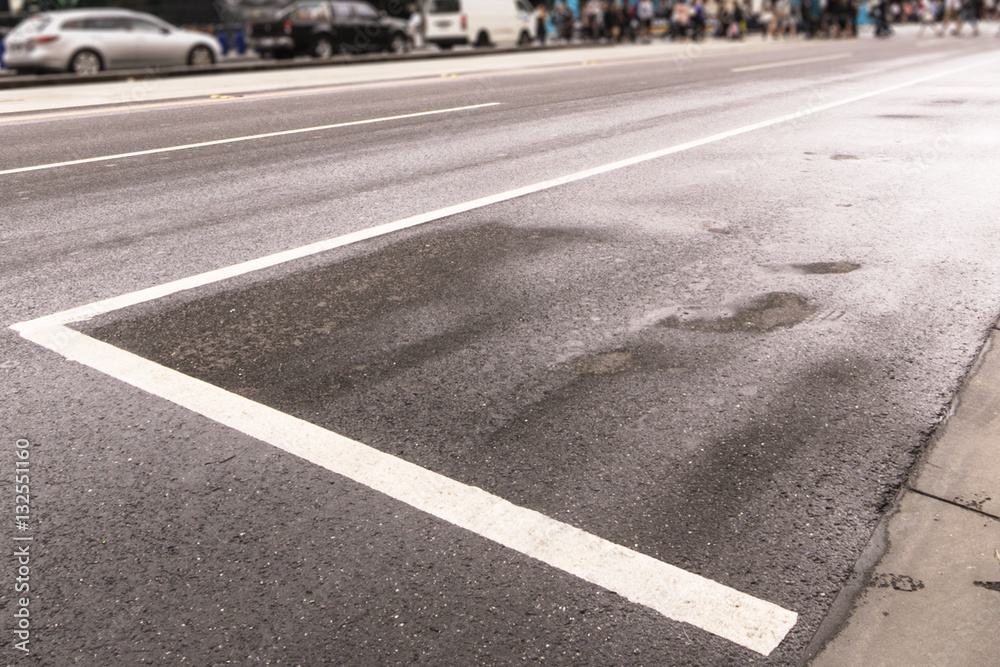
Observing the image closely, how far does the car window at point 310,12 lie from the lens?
25266 millimetres

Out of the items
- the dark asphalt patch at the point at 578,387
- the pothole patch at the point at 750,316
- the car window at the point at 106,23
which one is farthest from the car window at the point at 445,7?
the pothole patch at the point at 750,316

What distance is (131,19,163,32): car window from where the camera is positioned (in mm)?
20781

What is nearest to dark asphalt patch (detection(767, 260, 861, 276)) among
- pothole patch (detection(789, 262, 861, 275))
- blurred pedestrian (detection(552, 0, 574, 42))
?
pothole patch (detection(789, 262, 861, 275))

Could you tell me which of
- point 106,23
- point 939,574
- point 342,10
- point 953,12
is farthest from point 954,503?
point 953,12

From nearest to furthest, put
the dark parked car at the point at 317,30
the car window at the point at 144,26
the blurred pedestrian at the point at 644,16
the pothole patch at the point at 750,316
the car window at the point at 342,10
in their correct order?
the pothole patch at the point at 750,316, the car window at the point at 144,26, the dark parked car at the point at 317,30, the car window at the point at 342,10, the blurred pedestrian at the point at 644,16

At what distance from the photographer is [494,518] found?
286 cm

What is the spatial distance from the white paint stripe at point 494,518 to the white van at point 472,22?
95.0ft

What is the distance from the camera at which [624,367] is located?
158 inches

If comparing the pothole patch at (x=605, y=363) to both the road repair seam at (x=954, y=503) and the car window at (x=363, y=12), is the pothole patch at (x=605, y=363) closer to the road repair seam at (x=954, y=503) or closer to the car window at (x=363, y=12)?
the road repair seam at (x=954, y=503)

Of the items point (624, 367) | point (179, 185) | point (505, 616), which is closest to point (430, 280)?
point (624, 367)

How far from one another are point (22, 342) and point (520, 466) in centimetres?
248

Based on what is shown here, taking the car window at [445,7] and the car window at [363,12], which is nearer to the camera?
the car window at [363,12]

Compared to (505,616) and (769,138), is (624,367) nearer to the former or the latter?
(505,616)

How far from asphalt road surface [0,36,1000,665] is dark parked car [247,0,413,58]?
720 inches
